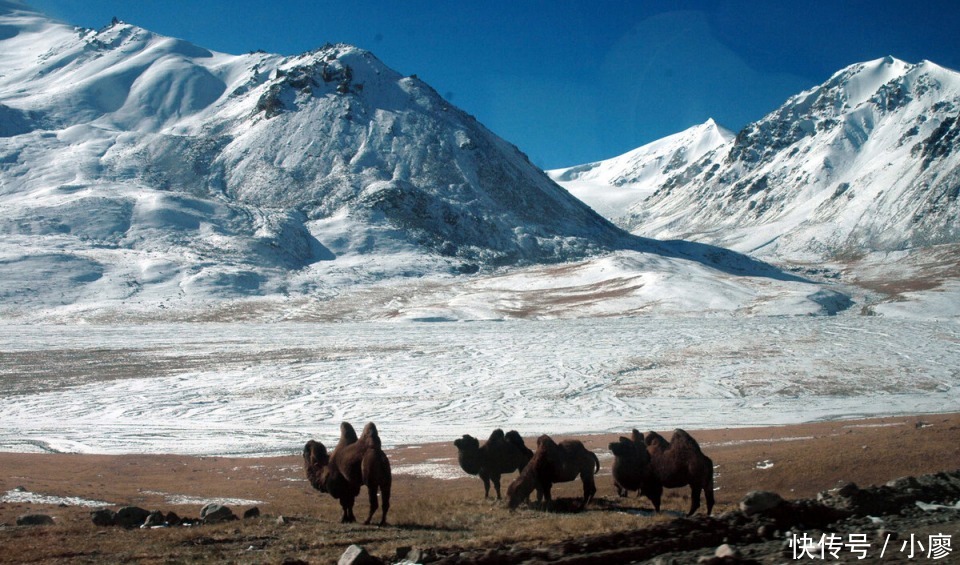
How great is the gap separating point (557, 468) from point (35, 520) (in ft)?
30.3

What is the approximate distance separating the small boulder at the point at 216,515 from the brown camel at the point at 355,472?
172 cm

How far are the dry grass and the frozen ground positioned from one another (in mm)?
4906

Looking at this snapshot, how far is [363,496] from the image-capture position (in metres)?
17.6

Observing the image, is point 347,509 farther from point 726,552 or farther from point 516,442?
point 726,552

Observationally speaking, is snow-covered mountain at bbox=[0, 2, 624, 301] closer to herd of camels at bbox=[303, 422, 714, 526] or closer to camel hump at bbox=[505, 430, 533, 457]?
camel hump at bbox=[505, 430, 533, 457]

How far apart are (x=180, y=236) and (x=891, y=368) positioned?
131m

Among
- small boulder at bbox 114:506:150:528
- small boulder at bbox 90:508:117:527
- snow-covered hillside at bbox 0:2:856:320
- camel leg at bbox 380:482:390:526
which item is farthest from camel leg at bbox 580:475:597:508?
snow-covered hillside at bbox 0:2:856:320

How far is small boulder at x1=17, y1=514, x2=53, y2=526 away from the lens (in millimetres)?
12731

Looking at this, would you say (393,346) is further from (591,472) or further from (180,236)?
(180,236)

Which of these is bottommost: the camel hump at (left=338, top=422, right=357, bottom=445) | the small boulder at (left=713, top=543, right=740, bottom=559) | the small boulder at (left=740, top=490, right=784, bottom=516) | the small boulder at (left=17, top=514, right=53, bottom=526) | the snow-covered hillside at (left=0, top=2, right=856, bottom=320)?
the small boulder at (left=17, top=514, right=53, bottom=526)

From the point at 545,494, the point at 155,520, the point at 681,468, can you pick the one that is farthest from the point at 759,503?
the point at 155,520

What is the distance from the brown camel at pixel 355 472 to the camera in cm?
1330

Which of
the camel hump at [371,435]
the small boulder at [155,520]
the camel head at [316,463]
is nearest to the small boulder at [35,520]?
the small boulder at [155,520]

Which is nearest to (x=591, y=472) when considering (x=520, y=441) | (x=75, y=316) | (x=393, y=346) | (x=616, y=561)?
(x=520, y=441)
